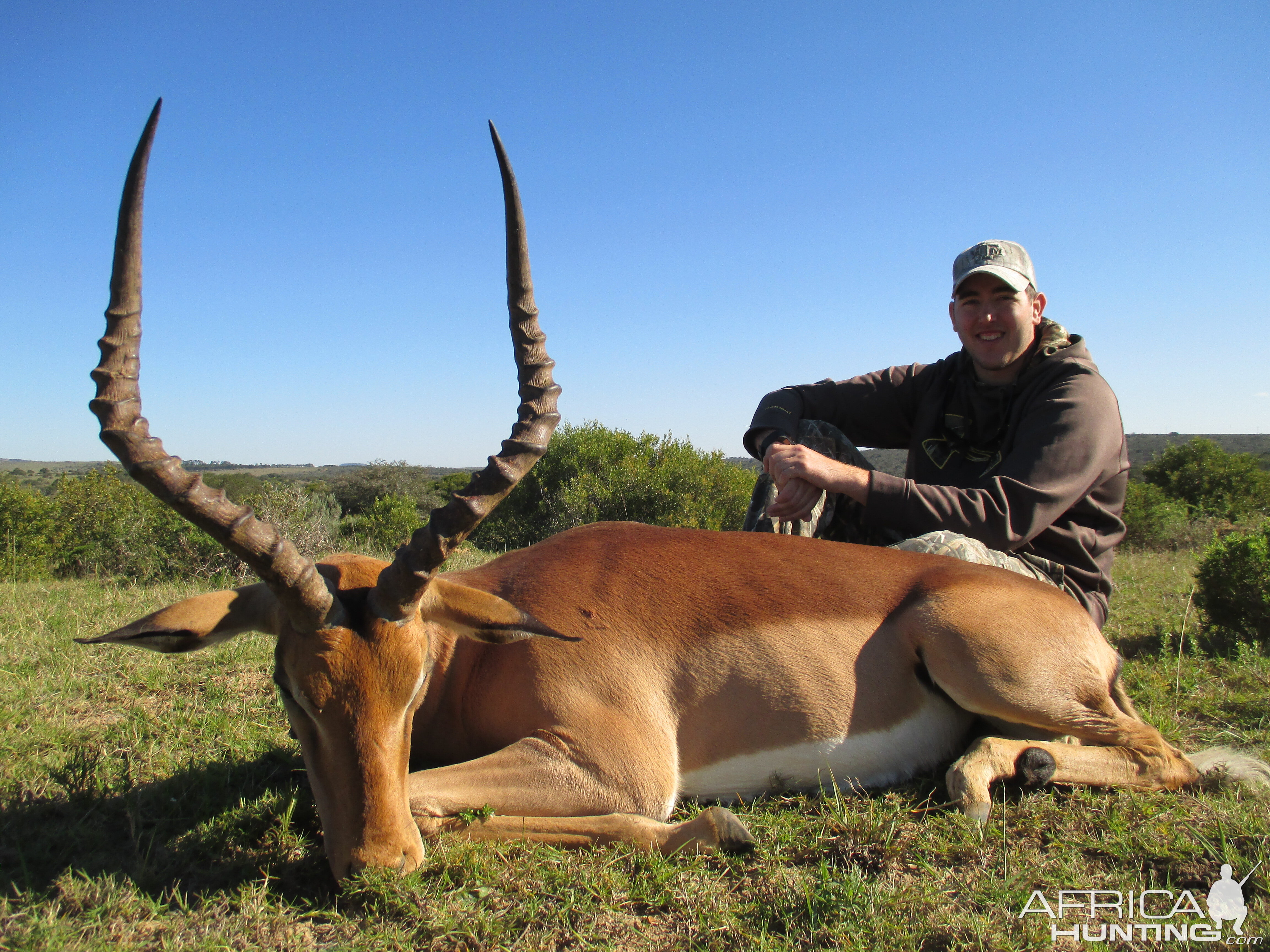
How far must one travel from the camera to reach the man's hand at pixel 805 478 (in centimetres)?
466

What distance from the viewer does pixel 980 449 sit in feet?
17.5

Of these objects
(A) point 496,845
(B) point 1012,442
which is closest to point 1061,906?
(A) point 496,845

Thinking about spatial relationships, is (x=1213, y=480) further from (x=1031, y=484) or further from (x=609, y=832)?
(x=609, y=832)

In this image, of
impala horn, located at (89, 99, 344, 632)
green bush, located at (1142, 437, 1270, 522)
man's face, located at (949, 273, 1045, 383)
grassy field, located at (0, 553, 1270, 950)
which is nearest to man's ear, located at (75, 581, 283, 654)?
impala horn, located at (89, 99, 344, 632)

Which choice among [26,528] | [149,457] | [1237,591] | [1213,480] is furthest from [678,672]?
[1213,480]

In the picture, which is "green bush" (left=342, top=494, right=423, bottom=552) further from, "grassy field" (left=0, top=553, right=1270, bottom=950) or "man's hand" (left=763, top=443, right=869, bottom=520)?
"grassy field" (left=0, top=553, right=1270, bottom=950)

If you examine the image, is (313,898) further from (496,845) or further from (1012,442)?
(1012,442)

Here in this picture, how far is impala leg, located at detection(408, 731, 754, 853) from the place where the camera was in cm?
296

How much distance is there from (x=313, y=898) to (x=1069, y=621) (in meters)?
3.42

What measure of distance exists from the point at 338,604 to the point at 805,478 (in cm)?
292

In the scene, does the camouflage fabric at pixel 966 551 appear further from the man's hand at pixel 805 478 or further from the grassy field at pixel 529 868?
the grassy field at pixel 529 868

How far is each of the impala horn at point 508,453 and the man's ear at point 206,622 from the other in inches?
18.9

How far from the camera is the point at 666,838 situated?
3.01 meters

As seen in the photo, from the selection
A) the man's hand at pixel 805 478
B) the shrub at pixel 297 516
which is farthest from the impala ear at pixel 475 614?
the shrub at pixel 297 516
